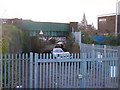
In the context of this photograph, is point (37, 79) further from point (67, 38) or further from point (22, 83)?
point (67, 38)

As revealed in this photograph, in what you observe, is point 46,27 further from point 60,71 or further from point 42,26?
point 60,71

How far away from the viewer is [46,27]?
14977 millimetres

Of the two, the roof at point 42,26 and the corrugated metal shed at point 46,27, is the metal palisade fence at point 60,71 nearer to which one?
the roof at point 42,26

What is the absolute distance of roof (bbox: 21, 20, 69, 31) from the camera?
1316cm

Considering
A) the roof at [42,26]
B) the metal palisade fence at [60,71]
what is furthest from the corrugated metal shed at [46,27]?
the metal palisade fence at [60,71]

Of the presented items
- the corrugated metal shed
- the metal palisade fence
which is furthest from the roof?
the metal palisade fence

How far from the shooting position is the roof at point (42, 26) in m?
13.2

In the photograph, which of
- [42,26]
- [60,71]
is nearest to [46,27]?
[42,26]

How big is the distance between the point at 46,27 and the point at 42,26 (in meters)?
0.43

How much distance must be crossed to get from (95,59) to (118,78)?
3.03 feet

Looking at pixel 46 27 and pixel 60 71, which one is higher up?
pixel 46 27

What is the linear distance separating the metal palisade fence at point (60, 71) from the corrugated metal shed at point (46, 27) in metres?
6.58

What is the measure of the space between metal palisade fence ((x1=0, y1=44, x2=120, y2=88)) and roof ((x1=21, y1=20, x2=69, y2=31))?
6435 mm

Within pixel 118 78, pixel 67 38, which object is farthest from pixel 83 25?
→ pixel 118 78
